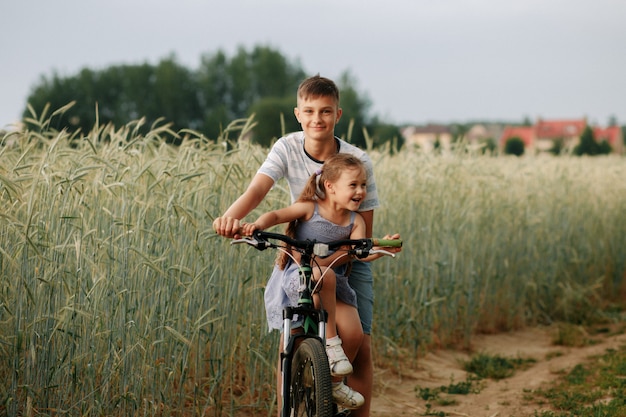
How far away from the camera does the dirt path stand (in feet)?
17.8

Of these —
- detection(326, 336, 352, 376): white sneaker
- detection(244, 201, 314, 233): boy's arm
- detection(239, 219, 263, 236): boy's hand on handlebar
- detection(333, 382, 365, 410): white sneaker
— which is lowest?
detection(333, 382, 365, 410): white sneaker

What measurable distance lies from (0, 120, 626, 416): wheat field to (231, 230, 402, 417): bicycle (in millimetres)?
655

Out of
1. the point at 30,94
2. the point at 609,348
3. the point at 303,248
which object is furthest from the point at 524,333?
the point at 30,94

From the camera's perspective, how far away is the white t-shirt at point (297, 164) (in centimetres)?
364

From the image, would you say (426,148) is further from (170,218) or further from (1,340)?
(1,340)

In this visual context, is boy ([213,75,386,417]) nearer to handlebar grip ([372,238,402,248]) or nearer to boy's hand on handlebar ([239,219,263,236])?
boy's hand on handlebar ([239,219,263,236])

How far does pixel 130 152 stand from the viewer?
4.68 meters

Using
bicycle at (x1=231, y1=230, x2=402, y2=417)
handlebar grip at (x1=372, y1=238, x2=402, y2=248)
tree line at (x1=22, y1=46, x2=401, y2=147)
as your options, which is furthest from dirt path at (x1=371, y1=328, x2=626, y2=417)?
tree line at (x1=22, y1=46, x2=401, y2=147)

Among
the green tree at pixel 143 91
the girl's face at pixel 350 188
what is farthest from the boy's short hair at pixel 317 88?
the green tree at pixel 143 91

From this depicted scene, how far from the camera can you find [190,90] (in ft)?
199

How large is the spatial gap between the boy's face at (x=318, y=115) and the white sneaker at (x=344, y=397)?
1066 millimetres

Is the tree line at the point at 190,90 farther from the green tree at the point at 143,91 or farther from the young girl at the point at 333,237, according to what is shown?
the young girl at the point at 333,237

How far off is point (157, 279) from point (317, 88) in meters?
1.35

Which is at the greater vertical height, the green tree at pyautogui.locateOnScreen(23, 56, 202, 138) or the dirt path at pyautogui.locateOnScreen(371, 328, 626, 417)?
the green tree at pyautogui.locateOnScreen(23, 56, 202, 138)
